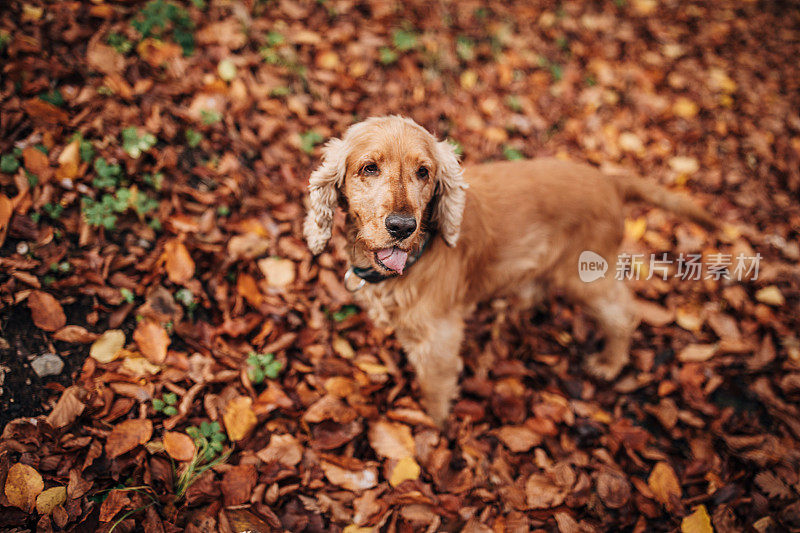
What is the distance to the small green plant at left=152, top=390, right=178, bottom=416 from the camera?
2.47 m

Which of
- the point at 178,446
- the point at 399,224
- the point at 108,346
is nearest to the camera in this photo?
the point at 399,224

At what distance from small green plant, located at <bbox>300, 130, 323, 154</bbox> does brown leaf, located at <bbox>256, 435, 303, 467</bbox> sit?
229 centimetres

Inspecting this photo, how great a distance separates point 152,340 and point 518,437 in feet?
7.96

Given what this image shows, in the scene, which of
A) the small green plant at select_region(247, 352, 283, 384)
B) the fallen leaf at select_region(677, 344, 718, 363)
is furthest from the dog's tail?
the small green plant at select_region(247, 352, 283, 384)

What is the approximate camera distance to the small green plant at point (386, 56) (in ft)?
14.2

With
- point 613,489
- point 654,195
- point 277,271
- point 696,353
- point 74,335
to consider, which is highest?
point 654,195

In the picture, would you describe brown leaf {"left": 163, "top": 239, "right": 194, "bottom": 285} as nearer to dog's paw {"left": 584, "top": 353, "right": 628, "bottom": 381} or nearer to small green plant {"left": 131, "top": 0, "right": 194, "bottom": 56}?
small green plant {"left": 131, "top": 0, "right": 194, "bottom": 56}

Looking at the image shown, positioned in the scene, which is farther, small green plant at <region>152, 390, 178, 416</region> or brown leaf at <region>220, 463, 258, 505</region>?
small green plant at <region>152, 390, 178, 416</region>

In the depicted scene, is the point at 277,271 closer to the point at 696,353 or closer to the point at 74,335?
the point at 74,335

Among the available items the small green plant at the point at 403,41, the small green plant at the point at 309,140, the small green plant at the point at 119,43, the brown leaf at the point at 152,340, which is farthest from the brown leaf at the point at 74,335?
the small green plant at the point at 403,41

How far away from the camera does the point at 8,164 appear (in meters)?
2.70

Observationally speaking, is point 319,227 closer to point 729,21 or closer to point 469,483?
point 469,483

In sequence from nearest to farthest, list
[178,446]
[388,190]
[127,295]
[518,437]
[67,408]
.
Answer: [388,190]
[67,408]
[178,446]
[127,295]
[518,437]

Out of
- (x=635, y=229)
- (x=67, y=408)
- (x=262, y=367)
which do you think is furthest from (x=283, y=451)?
(x=635, y=229)
